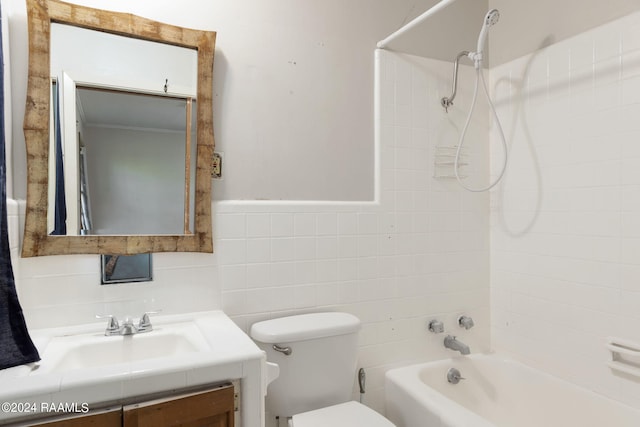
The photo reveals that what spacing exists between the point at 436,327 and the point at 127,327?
1440 millimetres

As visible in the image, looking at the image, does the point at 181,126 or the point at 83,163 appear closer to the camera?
the point at 83,163

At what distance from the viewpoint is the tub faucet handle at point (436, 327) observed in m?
2.07

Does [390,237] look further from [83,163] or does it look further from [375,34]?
[83,163]

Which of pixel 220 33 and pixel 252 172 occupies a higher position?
pixel 220 33

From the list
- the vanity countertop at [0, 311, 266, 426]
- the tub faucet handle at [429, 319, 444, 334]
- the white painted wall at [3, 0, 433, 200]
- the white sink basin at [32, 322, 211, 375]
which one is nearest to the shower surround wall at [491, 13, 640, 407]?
the tub faucet handle at [429, 319, 444, 334]

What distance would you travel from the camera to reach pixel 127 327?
1.40m

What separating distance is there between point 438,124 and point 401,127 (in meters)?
0.24

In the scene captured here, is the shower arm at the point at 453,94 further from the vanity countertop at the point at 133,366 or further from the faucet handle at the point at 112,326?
the faucet handle at the point at 112,326

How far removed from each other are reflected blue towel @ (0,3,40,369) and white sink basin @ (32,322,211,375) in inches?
3.9

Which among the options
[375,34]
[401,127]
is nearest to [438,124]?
[401,127]

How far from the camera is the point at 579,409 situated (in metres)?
1.77

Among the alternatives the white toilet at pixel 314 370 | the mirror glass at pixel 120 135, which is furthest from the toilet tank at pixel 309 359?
the mirror glass at pixel 120 135

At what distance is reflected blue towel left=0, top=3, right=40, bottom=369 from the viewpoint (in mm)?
1078

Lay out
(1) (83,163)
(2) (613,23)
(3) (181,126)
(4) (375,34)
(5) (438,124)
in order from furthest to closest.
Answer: (5) (438,124) < (4) (375,34) < (2) (613,23) < (3) (181,126) < (1) (83,163)
